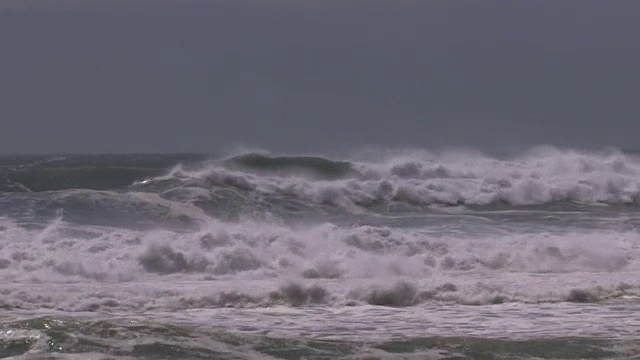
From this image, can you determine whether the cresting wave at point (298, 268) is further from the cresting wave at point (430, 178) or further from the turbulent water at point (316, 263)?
the cresting wave at point (430, 178)

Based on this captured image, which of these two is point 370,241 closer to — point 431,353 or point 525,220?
point 525,220

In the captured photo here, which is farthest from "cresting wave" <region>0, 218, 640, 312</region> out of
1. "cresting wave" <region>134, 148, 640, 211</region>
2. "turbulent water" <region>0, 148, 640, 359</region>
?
"cresting wave" <region>134, 148, 640, 211</region>

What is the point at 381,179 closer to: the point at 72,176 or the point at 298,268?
the point at 72,176

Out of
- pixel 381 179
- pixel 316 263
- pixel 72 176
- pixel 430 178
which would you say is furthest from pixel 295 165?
pixel 316 263

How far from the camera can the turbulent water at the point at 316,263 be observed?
962 centimetres

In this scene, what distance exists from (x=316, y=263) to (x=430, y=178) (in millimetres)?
11950

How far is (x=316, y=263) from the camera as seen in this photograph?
14.3 meters

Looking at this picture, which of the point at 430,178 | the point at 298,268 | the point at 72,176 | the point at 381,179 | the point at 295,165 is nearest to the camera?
the point at 298,268

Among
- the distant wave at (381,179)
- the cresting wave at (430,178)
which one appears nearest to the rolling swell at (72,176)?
the distant wave at (381,179)

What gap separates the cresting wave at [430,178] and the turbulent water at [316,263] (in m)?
0.07

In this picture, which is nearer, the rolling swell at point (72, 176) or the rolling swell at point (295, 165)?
the rolling swell at point (72, 176)

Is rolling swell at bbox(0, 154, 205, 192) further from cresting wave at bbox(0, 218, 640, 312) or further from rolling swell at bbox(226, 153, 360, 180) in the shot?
cresting wave at bbox(0, 218, 640, 312)

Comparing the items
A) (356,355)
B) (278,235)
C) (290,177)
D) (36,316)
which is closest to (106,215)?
(278,235)

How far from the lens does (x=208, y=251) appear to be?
14.8m
